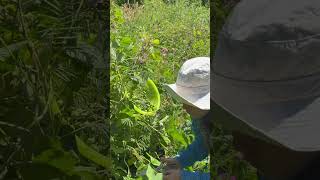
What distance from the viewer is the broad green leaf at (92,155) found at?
755 mm

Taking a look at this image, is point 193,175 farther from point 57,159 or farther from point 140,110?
point 57,159

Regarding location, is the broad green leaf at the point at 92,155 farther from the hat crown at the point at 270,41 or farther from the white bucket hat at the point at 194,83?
the white bucket hat at the point at 194,83

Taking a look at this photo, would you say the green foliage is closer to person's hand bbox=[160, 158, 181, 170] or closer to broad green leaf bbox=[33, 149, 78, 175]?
person's hand bbox=[160, 158, 181, 170]

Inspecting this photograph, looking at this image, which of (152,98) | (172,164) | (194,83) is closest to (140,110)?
(152,98)

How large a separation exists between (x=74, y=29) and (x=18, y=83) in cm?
11

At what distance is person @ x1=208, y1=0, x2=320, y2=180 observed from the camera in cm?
78

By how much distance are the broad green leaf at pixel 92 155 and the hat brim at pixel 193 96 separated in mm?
640

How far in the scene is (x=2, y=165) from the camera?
722 millimetres

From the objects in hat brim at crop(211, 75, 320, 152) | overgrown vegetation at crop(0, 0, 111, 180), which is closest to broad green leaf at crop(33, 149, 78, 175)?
overgrown vegetation at crop(0, 0, 111, 180)

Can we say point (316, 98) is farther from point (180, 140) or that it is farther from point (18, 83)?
point (180, 140)

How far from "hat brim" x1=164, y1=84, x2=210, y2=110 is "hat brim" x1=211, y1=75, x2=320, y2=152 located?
505 millimetres

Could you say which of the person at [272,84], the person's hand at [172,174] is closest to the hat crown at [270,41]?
the person at [272,84]

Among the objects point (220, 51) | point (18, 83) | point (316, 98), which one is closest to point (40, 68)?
point (18, 83)

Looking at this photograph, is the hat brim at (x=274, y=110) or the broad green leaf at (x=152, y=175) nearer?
the hat brim at (x=274, y=110)
